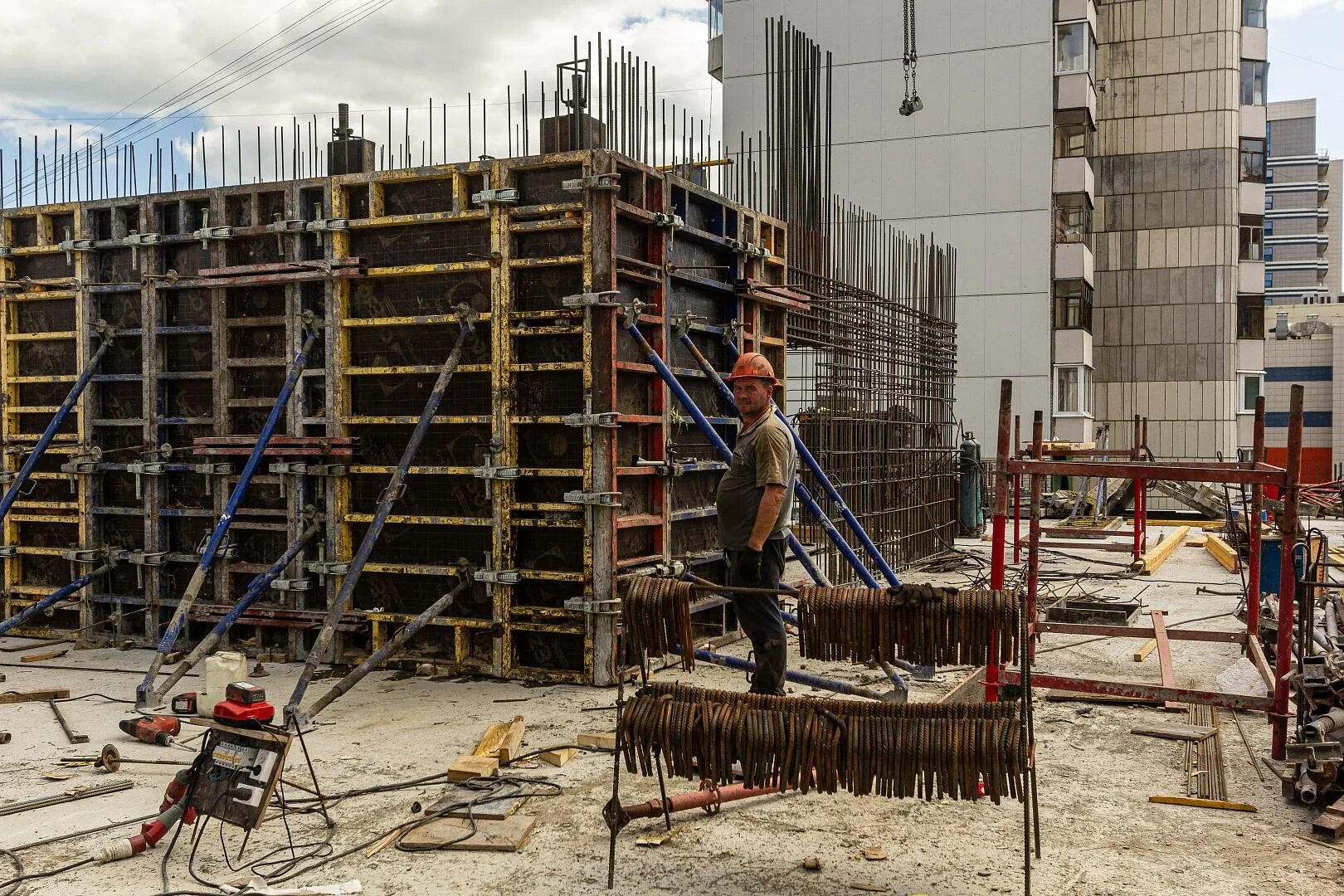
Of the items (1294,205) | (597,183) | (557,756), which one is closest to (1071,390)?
(597,183)

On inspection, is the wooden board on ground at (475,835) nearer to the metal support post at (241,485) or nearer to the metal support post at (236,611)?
the metal support post at (236,611)

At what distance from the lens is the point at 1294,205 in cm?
7144

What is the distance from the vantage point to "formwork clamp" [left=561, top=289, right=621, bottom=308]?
8617mm

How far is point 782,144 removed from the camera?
13.3 meters

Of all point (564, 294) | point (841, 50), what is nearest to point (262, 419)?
point (564, 294)

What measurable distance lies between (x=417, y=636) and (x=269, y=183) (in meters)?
4.38

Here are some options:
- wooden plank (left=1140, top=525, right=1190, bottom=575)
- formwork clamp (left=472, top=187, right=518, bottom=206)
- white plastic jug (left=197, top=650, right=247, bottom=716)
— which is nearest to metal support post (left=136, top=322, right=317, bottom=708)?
white plastic jug (left=197, top=650, right=247, bottom=716)

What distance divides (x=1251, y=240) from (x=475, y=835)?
116ft

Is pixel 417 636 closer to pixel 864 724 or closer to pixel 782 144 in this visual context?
pixel 864 724

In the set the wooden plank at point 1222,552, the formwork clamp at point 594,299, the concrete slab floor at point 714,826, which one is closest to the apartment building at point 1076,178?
the wooden plank at point 1222,552

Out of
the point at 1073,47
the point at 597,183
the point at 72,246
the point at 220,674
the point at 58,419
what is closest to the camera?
the point at 220,674

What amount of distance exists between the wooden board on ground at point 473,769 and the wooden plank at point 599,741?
0.78m

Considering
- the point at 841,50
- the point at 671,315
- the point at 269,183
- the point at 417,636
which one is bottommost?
the point at 417,636

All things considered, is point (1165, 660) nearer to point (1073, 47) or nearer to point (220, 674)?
point (220, 674)
